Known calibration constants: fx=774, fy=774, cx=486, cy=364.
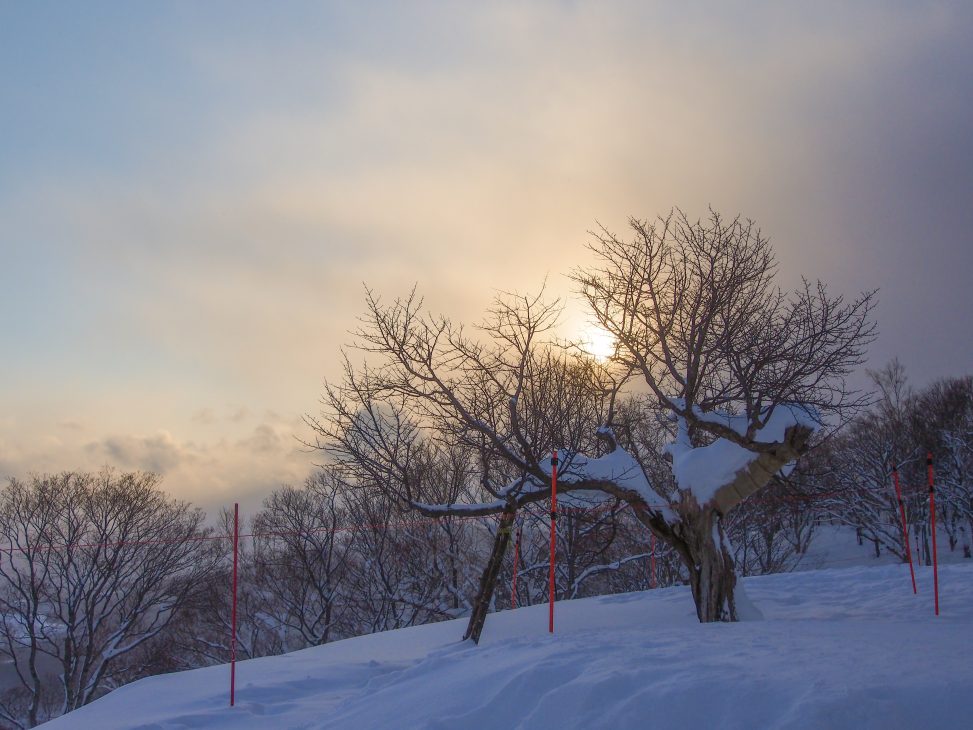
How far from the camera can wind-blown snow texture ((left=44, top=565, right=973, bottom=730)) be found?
385 centimetres

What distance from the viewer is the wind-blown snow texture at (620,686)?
3850mm

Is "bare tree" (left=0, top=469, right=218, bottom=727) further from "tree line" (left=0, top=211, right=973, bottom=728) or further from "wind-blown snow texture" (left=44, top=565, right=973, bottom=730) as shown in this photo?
"wind-blown snow texture" (left=44, top=565, right=973, bottom=730)

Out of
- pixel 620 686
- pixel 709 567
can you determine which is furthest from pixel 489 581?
pixel 620 686

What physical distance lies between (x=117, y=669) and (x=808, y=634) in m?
34.2

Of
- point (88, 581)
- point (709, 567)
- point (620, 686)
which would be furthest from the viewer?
point (88, 581)

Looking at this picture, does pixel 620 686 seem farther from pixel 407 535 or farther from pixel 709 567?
pixel 407 535

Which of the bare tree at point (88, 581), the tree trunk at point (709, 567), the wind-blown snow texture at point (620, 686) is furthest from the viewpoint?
the bare tree at point (88, 581)

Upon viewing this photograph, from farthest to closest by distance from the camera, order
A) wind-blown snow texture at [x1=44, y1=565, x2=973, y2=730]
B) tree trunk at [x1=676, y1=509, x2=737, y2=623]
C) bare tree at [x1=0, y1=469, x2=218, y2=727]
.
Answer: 1. bare tree at [x1=0, y1=469, x2=218, y2=727]
2. tree trunk at [x1=676, y1=509, x2=737, y2=623]
3. wind-blown snow texture at [x1=44, y1=565, x2=973, y2=730]

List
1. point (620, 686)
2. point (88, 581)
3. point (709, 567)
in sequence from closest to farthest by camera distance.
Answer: point (620, 686) < point (709, 567) < point (88, 581)

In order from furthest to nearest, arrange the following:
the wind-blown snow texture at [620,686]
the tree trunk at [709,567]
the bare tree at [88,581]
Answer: the bare tree at [88,581]
the tree trunk at [709,567]
the wind-blown snow texture at [620,686]

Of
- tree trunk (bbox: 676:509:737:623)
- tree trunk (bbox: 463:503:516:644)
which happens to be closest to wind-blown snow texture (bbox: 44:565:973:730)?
tree trunk (bbox: 463:503:516:644)

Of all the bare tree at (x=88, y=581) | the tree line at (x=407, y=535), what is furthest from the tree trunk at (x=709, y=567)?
the bare tree at (x=88, y=581)

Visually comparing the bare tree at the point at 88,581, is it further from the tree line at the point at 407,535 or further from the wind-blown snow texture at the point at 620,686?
the wind-blown snow texture at the point at 620,686

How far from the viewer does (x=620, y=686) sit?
176 inches
